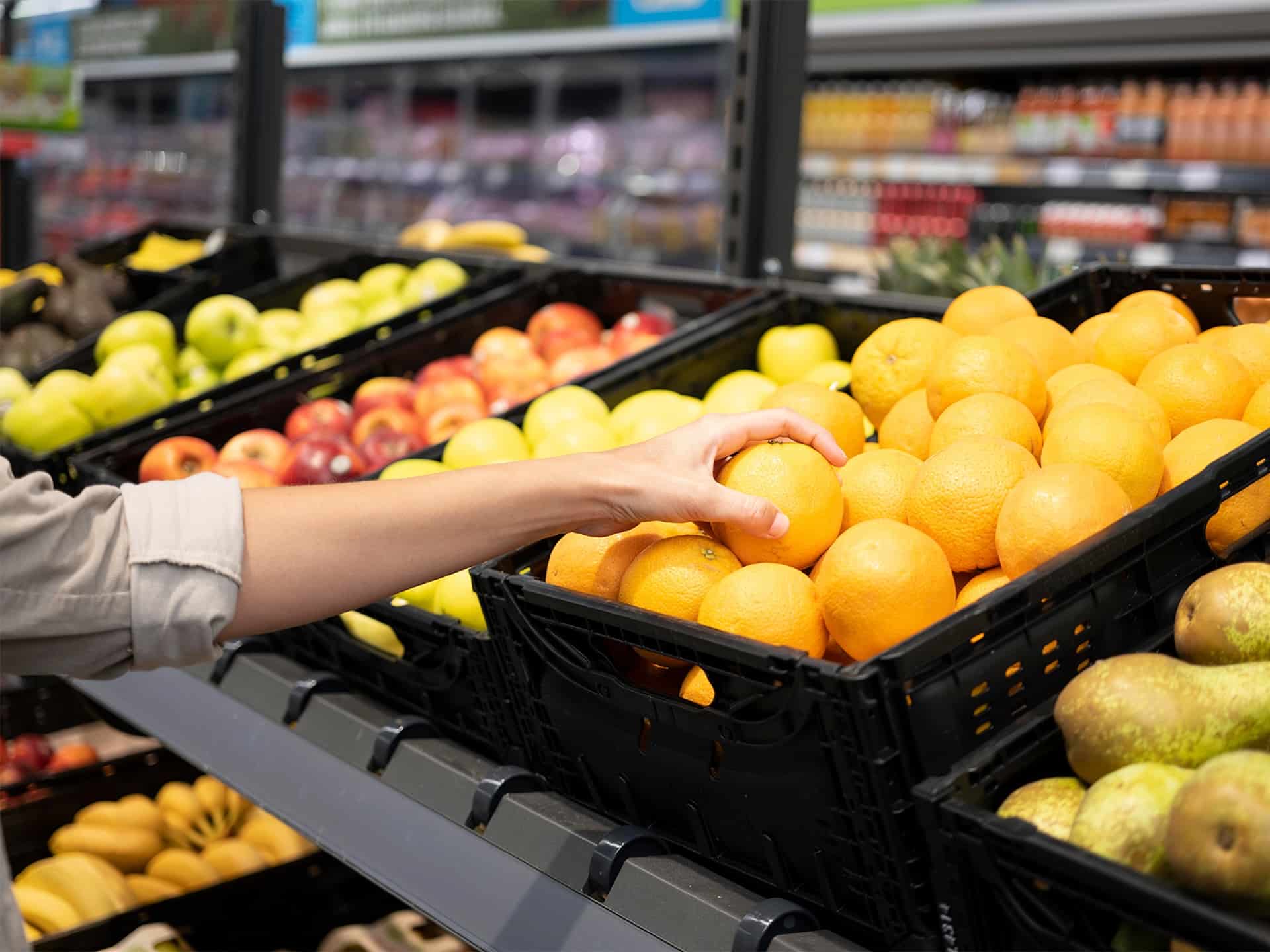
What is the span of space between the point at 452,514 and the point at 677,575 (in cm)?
21

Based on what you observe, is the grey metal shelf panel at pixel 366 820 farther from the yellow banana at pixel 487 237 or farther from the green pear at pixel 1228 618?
the yellow banana at pixel 487 237

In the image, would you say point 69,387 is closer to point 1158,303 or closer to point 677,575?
point 677,575

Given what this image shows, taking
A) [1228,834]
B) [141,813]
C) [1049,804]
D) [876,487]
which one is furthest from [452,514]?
[141,813]

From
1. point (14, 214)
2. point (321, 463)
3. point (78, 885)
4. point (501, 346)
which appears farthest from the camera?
point (14, 214)

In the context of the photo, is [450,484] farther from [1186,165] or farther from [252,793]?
[1186,165]

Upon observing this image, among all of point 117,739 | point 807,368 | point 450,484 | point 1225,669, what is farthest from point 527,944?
point 117,739

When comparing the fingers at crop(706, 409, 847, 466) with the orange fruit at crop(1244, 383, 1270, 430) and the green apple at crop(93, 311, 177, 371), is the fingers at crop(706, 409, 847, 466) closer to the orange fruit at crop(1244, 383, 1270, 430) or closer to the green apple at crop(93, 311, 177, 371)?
the orange fruit at crop(1244, 383, 1270, 430)

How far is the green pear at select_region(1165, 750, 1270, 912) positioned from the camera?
707 mm

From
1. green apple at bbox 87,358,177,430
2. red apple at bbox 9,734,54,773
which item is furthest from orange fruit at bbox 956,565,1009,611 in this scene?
red apple at bbox 9,734,54,773

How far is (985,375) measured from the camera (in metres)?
1.28

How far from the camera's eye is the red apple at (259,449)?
2043mm

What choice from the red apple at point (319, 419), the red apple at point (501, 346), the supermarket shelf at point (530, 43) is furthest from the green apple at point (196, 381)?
the supermarket shelf at point (530, 43)

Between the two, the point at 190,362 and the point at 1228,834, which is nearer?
the point at 1228,834

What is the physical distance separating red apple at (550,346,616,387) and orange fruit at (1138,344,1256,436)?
100cm
